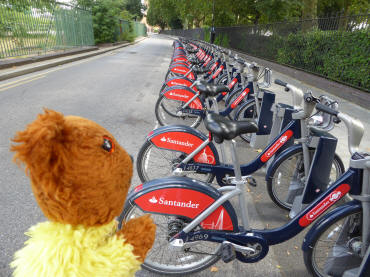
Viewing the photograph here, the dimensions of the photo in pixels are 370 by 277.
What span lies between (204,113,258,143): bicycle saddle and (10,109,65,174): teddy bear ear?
1085 mm

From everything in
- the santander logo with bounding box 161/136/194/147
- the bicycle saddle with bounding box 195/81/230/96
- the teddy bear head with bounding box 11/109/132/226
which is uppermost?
the teddy bear head with bounding box 11/109/132/226

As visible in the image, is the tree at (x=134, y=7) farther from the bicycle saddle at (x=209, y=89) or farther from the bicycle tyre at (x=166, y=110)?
the bicycle saddle at (x=209, y=89)

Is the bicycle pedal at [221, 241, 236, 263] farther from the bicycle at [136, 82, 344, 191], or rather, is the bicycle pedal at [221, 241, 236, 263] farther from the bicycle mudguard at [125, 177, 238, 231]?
the bicycle at [136, 82, 344, 191]

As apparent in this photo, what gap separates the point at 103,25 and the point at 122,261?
22541 mm

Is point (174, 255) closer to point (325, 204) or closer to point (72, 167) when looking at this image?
point (325, 204)

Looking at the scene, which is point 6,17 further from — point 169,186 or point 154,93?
point 169,186

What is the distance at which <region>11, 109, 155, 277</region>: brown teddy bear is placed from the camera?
76 cm

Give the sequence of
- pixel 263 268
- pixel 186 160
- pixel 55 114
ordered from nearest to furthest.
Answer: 1. pixel 55 114
2. pixel 263 268
3. pixel 186 160

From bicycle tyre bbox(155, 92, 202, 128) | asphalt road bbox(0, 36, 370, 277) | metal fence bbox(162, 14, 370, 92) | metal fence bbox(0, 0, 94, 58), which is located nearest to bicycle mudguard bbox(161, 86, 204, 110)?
bicycle tyre bbox(155, 92, 202, 128)

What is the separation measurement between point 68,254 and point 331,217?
67.0 inches

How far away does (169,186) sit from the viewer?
74.4 inches

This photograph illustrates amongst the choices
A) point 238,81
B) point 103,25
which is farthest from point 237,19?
point 238,81

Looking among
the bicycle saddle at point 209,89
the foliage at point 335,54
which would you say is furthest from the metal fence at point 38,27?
the foliage at point 335,54

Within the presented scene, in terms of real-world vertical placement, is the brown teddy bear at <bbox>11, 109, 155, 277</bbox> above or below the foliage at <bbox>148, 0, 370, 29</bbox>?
below
